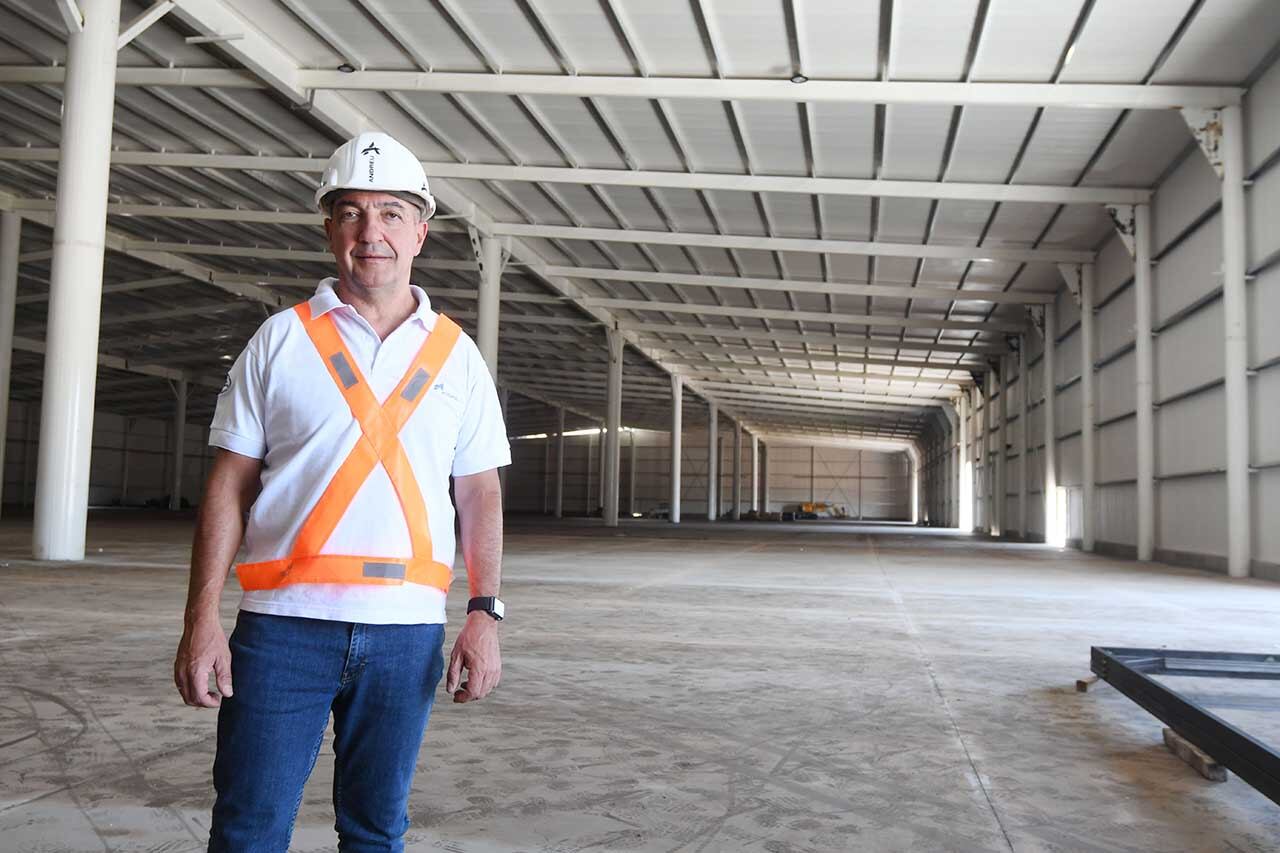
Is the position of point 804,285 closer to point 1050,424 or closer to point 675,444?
point 1050,424

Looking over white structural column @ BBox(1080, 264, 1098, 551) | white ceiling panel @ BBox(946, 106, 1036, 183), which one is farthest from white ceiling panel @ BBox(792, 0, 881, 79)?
white structural column @ BBox(1080, 264, 1098, 551)

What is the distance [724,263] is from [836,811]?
25514 millimetres

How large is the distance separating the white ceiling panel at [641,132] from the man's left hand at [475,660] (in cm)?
1657

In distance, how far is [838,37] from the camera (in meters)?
15.2

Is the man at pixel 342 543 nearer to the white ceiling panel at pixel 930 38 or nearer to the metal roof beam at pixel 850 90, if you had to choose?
the white ceiling panel at pixel 930 38

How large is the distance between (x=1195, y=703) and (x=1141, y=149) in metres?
16.7

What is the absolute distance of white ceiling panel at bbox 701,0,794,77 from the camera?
14609 mm

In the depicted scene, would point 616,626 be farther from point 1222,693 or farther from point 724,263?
point 724,263

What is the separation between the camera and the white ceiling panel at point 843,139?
18.0m

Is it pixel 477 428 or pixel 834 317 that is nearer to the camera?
pixel 477 428

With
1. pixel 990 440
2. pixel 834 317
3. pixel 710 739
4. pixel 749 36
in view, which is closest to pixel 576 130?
pixel 749 36

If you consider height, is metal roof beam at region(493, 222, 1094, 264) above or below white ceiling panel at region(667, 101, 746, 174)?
below

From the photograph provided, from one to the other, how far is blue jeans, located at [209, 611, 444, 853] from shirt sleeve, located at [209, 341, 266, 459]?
14.2 inches

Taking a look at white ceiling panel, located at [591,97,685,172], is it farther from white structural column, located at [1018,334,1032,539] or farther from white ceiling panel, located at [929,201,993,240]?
white structural column, located at [1018,334,1032,539]
